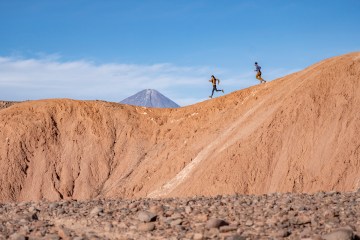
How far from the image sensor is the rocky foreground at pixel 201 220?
8922 millimetres

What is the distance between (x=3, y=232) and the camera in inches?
434

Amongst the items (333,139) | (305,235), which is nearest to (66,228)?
(305,235)

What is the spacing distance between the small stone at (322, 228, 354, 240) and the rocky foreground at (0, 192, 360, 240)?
0.02 metres

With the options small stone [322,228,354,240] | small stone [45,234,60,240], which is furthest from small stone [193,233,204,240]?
small stone [45,234,60,240]

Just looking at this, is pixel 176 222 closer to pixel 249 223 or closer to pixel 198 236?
pixel 198 236

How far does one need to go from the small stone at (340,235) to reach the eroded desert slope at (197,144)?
31.9 ft

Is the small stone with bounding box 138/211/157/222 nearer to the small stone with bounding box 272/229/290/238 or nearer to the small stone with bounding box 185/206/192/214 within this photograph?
the small stone with bounding box 185/206/192/214

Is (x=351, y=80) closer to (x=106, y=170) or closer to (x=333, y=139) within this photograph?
(x=333, y=139)

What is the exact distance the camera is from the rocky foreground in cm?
892

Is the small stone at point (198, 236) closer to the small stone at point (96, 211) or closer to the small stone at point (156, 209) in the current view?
the small stone at point (156, 209)

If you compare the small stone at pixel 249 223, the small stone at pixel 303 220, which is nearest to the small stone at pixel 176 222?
the small stone at pixel 249 223

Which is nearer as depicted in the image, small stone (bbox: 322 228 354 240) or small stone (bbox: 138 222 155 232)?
small stone (bbox: 322 228 354 240)

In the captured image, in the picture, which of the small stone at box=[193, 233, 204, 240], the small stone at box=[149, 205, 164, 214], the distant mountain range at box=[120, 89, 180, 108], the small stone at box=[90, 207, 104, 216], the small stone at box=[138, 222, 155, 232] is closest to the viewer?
the small stone at box=[193, 233, 204, 240]

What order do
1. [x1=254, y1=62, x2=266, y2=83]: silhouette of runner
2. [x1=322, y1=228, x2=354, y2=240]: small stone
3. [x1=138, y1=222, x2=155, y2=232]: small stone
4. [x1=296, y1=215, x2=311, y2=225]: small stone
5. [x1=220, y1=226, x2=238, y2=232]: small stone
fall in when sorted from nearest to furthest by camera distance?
[x1=322, y1=228, x2=354, y2=240]: small stone
[x1=220, y1=226, x2=238, y2=232]: small stone
[x1=296, y1=215, x2=311, y2=225]: small stone
[x1=138, y1=222, x2=155, y2=232]: small stone
[x1=254, y1=62, x2=266, y2=83]: silhouette of runner
